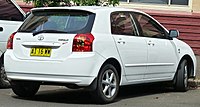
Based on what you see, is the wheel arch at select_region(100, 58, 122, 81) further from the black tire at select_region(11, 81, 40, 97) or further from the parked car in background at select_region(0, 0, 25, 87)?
the parked car in background at select_region(0, 0, 25, 87)

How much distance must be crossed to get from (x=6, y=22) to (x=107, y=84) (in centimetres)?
270

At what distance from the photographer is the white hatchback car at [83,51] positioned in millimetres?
8242

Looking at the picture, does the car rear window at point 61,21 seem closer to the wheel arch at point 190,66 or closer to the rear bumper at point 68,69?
the rear bumper at point 68,69

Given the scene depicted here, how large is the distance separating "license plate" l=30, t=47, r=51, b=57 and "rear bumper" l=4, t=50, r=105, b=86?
0.11m

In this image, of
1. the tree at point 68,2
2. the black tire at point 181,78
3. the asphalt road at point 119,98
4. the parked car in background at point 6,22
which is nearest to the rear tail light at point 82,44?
the asphalt road at point 119,98

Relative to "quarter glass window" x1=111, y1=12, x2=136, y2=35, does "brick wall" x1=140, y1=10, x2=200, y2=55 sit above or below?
below

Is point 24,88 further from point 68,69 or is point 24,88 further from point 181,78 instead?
point 181,78

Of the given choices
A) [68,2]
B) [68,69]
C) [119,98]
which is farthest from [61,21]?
[68,2]

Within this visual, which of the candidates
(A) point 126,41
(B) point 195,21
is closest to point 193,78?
(A) point 126,41

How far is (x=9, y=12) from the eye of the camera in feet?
34.8

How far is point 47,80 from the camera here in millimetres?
8367

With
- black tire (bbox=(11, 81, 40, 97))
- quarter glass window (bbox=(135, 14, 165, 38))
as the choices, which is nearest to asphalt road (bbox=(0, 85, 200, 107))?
black tire (bbox=(11, 81, 40, 97))

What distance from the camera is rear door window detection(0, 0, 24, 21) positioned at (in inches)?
410

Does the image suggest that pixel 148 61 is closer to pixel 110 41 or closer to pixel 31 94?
pixel 110 41
